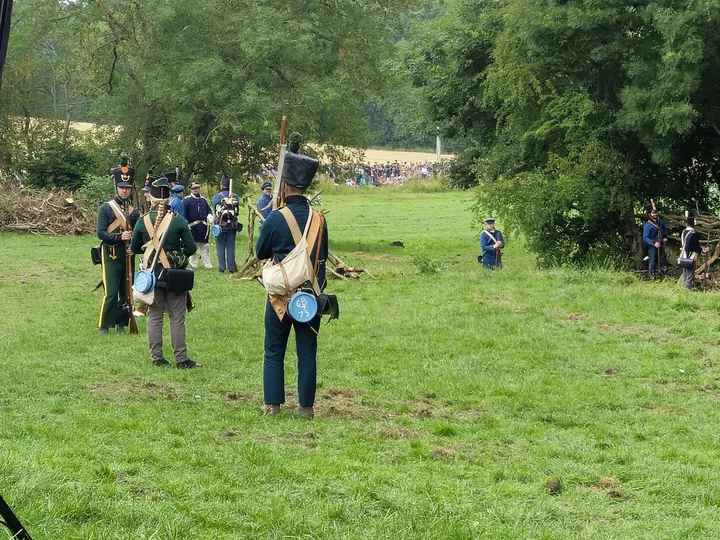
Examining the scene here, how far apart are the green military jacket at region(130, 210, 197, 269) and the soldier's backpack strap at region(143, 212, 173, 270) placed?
0.12 feet

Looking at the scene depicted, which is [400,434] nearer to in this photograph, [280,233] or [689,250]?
[280,233]

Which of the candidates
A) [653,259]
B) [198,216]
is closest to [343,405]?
[198,216]

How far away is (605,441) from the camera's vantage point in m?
8.52

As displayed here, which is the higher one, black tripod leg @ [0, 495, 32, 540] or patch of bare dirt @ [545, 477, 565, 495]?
black tripod leg @ [0, 495, 32, 540]

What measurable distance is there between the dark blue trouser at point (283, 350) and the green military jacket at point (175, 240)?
2.86 m

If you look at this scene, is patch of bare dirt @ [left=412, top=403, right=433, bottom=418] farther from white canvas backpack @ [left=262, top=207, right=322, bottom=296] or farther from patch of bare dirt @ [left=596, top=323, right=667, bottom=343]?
patch of bare dirt @ [left=596, top=323, right=667, bottom=343]

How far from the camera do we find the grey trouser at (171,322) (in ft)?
37.7

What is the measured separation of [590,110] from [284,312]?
15329 mm

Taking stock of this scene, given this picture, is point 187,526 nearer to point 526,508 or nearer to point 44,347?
point 526,508

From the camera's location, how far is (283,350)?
353 inches

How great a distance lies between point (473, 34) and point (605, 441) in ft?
62.9

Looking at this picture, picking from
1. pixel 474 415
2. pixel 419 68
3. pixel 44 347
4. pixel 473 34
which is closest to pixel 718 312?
pixel 474 415

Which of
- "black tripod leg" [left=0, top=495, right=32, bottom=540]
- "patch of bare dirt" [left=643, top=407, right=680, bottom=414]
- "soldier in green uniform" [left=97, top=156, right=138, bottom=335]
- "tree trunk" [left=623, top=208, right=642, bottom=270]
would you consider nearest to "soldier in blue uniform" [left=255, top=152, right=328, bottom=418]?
"patch of bare dirt" [left=643, top=407, right=680, bottom=414]

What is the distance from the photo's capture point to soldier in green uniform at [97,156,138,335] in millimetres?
13570
